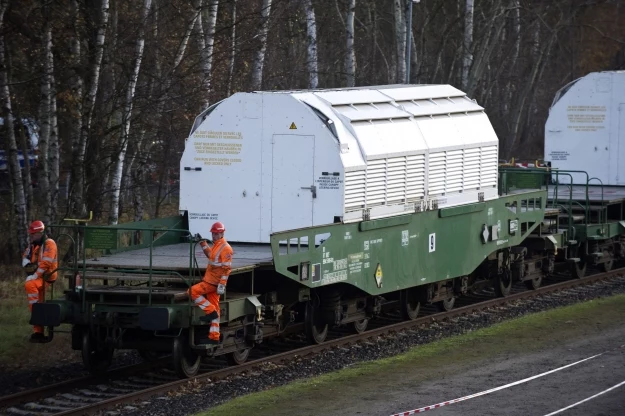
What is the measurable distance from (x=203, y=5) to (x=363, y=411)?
11424 mm

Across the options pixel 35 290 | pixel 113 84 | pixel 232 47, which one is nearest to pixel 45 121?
pixel 113 84

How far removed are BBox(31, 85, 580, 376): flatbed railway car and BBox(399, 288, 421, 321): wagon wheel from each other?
4 centimetres

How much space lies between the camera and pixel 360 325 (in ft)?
53.9

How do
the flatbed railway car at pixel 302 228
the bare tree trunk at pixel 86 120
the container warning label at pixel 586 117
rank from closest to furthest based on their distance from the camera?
the flatbed railway car at pixel 302 228 → the bare tree trunk at pixel 86 120 → the container warning label at pixel 586 117

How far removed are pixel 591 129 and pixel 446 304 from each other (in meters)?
7.17

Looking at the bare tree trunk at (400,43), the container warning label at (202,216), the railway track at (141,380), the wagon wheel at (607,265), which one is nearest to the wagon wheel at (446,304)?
the railway track at (141,380)

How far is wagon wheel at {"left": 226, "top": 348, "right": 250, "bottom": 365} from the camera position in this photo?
14.1 metres

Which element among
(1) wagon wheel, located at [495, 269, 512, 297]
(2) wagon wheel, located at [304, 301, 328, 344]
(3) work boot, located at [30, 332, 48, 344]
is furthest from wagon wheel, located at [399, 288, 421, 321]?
(3) work boot, located at [30, 332, 48, 344]

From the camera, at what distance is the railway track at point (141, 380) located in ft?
40.0

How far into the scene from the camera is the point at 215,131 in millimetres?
15531

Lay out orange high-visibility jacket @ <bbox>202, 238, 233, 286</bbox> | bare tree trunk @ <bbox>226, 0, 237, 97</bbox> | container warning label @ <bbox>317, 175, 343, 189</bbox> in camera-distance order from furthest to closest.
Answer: bare tree trunk @ <bbox>226, 0, 237, 97</bbox>
container warning label @ <bbox>317, 175, 343, 189</bbox>
orange high-visibility jacket @ <bbox>202, 238, 233, 286</bbox>

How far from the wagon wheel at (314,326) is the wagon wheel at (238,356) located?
51.4 inches

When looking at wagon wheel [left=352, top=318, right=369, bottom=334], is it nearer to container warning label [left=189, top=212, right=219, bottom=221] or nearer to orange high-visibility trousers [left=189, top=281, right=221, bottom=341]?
container warning label [left=189, top=212, right=219, bottom=221]

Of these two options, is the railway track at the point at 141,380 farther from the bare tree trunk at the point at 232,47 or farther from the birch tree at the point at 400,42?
the birch tree at the point at 400,42
